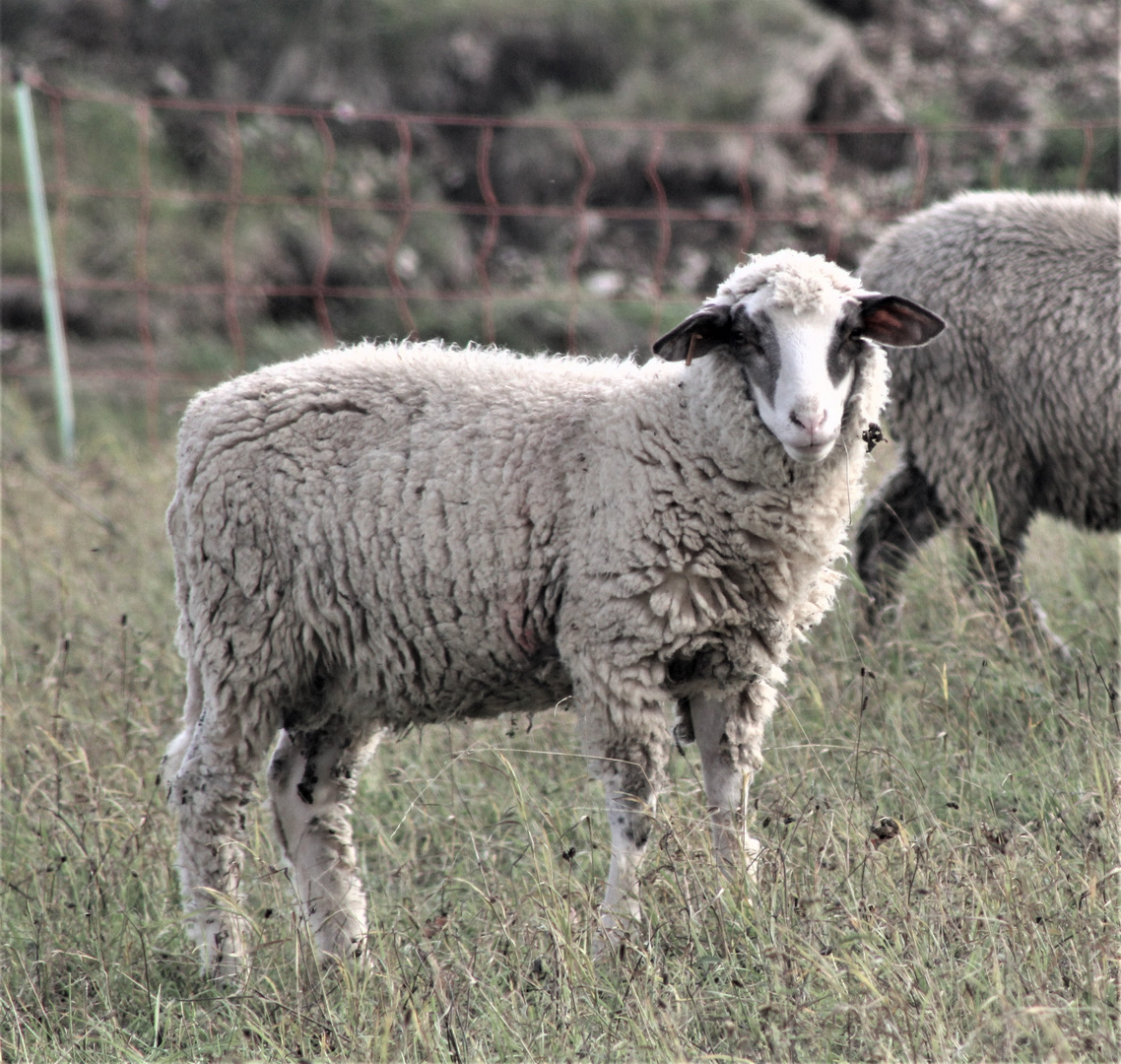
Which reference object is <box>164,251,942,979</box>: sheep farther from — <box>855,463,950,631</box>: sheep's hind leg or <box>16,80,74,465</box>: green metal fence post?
<box>16,80,74,465</box>: green metal fence post

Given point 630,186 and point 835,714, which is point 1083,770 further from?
point 630,186

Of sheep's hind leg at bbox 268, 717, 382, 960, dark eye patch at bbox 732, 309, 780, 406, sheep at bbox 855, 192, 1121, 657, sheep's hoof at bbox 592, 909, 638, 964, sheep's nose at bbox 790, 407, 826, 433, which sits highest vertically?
dark eye patch at bbox 732, 309, 780, 406

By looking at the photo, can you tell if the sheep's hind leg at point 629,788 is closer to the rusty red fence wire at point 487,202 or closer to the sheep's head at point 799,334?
the sheep's head at point 799,334

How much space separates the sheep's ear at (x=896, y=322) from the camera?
10.1ft

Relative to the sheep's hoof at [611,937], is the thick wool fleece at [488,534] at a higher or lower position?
higher

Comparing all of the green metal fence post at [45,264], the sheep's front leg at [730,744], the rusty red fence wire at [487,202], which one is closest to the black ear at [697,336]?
the sheep's front leg at [730,744]

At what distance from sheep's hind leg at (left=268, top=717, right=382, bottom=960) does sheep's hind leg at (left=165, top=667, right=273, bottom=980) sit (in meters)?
0.13

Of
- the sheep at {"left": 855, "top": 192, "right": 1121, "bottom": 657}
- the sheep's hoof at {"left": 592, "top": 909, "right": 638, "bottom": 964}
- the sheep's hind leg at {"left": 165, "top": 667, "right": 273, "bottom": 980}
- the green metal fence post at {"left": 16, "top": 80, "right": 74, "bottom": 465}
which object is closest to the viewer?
the sheep's hoof at {"left": 592, "top": 909, "right": 638, "bottom": 964}

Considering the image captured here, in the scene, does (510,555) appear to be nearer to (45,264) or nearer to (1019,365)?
(1019,365)

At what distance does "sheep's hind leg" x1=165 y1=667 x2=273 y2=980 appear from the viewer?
3312 mm

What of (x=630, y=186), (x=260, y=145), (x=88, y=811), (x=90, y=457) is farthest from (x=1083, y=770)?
(x=260, y=145)

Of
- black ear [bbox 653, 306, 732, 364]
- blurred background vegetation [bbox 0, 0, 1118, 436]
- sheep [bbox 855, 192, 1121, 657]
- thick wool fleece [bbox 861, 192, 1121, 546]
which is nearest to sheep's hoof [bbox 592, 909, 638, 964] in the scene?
black ear [bbox 653, 306, 732, 364]

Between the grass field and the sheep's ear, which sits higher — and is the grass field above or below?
below

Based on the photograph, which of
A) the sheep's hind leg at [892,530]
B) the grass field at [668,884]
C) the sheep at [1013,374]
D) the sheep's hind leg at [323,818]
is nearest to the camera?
the grass field at [668,884]
